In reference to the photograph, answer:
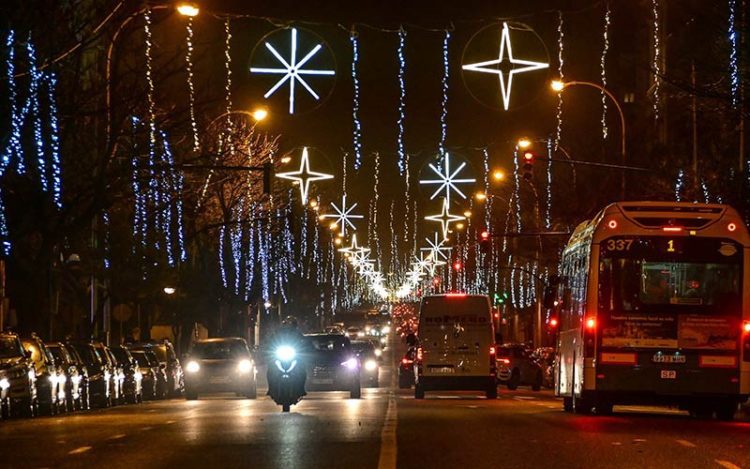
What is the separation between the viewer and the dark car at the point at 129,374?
132 ft

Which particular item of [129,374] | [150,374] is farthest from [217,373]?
[150,374]

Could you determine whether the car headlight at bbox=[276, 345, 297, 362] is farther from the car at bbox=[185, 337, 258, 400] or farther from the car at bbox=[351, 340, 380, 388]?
the car at bbox=[351, 340, 380, 388]

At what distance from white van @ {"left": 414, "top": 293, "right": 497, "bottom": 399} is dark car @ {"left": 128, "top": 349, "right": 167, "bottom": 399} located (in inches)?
326

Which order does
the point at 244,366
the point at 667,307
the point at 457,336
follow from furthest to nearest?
the point at 244,366, the point at 457,336, the point at 667,307

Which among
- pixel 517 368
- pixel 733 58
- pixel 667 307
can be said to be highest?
pixel 733 58

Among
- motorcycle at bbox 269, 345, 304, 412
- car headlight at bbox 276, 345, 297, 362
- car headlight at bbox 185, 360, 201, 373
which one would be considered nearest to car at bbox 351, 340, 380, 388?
car headlight at bbox 185, 360, 201, 373

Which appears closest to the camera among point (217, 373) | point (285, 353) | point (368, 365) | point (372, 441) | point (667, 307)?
point (372, 441)

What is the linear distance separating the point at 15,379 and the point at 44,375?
2.18 metres

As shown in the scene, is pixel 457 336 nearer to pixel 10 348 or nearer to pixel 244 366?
pixel 244 366

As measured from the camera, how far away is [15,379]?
2992 centimetres

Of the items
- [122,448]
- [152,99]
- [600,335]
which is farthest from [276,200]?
[122,448]

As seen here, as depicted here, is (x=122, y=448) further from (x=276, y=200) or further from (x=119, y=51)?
(x=276, y=200)

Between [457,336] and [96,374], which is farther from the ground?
[457,336]

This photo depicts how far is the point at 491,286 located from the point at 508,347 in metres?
44.7
